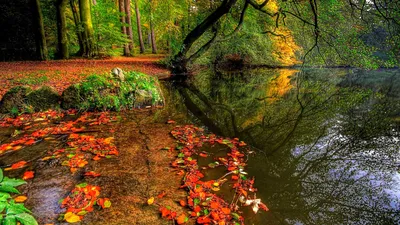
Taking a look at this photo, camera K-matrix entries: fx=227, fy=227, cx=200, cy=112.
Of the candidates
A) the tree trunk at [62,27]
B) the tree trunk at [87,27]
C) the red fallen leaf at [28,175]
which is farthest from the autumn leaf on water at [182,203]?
the tree trunk at [62,27]

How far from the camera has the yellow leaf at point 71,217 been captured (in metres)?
2.15

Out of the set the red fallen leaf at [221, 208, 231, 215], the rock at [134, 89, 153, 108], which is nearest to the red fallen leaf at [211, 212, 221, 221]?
the red fallen leaf at [221, 208, 231, 215]

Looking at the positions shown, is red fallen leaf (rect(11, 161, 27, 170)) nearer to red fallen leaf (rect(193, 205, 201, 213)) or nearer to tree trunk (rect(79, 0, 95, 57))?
red fallen leaf (rect(193, 205, 201, 213))

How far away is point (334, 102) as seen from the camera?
29.0 ft

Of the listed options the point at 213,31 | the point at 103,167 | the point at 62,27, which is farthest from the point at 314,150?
the point at 62,27

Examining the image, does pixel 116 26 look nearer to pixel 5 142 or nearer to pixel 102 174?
pixel 5 142

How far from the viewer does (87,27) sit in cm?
1448

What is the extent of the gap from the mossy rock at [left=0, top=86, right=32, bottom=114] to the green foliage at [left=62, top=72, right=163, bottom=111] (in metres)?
0.80

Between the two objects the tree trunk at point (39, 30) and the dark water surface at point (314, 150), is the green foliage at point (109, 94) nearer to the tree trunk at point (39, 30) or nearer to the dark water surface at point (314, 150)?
the dark water surface at point (314, 150)

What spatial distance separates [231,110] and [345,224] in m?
4.95

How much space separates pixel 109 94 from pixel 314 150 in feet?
16.7

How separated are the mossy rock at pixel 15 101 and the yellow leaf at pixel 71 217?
13.8ft

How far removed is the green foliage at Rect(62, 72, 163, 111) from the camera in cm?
581

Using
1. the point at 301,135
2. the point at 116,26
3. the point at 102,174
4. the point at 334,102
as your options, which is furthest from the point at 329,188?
the point at 116,26
